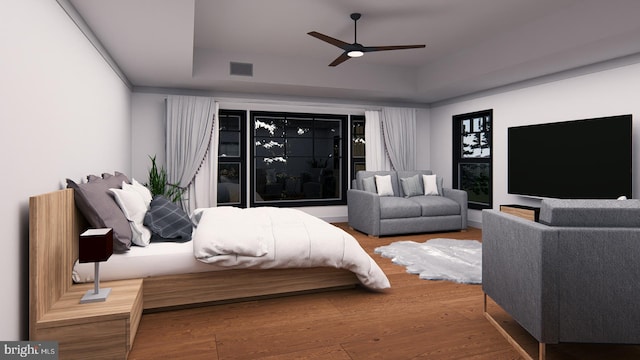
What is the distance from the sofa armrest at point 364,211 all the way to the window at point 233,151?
6.06 ft

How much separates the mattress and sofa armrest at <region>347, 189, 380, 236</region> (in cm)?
298

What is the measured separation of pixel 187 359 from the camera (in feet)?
6.36

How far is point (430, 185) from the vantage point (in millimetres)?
6000

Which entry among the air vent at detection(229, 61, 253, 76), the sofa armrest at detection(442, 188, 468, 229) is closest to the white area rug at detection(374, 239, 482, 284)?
the sofa armrest at detection(442, 188, 468, 229)

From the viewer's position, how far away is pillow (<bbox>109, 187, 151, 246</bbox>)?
2633 millimetres

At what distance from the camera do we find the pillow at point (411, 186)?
595 cm

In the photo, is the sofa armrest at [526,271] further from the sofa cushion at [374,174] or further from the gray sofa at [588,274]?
the sofa cushion at [374,174]

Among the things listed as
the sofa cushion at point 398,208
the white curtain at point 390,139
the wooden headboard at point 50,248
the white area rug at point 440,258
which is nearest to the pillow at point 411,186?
the sofa cushion at point 398,208

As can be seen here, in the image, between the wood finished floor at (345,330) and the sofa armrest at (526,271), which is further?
the wood finished floor at (345,330)

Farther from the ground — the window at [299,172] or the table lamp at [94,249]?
the window at [299,172]

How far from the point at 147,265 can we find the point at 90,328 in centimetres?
64

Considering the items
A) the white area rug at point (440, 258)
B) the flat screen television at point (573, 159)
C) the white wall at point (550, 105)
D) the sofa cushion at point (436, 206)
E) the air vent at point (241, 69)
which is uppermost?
the air vent at point (241, 69)

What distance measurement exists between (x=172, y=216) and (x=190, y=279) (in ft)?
2.10

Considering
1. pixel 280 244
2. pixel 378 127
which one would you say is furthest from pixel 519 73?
pixel 280 244
